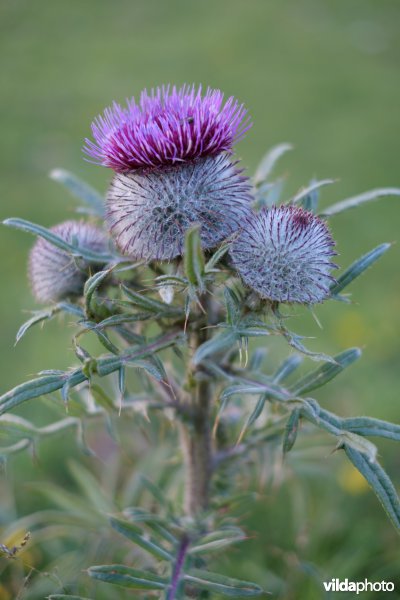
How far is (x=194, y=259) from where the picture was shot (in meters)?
1.90

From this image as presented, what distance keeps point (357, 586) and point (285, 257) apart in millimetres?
1861

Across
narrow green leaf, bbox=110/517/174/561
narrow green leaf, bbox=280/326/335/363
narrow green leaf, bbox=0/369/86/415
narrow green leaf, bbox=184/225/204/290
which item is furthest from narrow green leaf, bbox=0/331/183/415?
narrow green leaf, bbox=110/517/174/561

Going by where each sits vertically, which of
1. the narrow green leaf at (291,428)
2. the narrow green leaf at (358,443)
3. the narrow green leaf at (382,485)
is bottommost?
the narrow green leaf at (382,485)

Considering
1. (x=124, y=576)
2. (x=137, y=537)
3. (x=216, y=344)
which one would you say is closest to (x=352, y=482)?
(x=137, y=537)

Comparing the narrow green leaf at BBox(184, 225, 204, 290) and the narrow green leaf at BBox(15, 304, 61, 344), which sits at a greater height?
the narrow green leaf at BBox(184, 225, 204, 290)

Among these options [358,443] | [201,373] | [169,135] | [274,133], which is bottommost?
[358,443]

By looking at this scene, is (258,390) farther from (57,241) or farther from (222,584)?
(57,241)

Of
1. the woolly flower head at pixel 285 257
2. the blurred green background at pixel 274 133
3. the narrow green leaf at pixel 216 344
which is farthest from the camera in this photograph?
the blurred green background at pixel 274 133

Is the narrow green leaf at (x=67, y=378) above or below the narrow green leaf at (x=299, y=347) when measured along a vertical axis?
below

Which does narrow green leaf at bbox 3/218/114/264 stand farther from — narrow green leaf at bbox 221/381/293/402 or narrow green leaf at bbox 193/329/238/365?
narrow green leaf at bbox 221/381/293/402

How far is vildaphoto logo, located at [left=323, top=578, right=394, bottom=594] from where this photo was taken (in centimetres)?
292

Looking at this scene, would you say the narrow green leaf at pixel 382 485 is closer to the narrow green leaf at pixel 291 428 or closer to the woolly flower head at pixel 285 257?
the narrow green leaf at pixel 291 428

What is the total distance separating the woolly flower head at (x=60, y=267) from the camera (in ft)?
8.20

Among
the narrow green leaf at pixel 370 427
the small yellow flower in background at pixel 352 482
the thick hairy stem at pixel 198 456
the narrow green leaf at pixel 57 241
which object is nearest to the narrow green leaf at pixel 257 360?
the thick hairy stem at pixel 198 456
